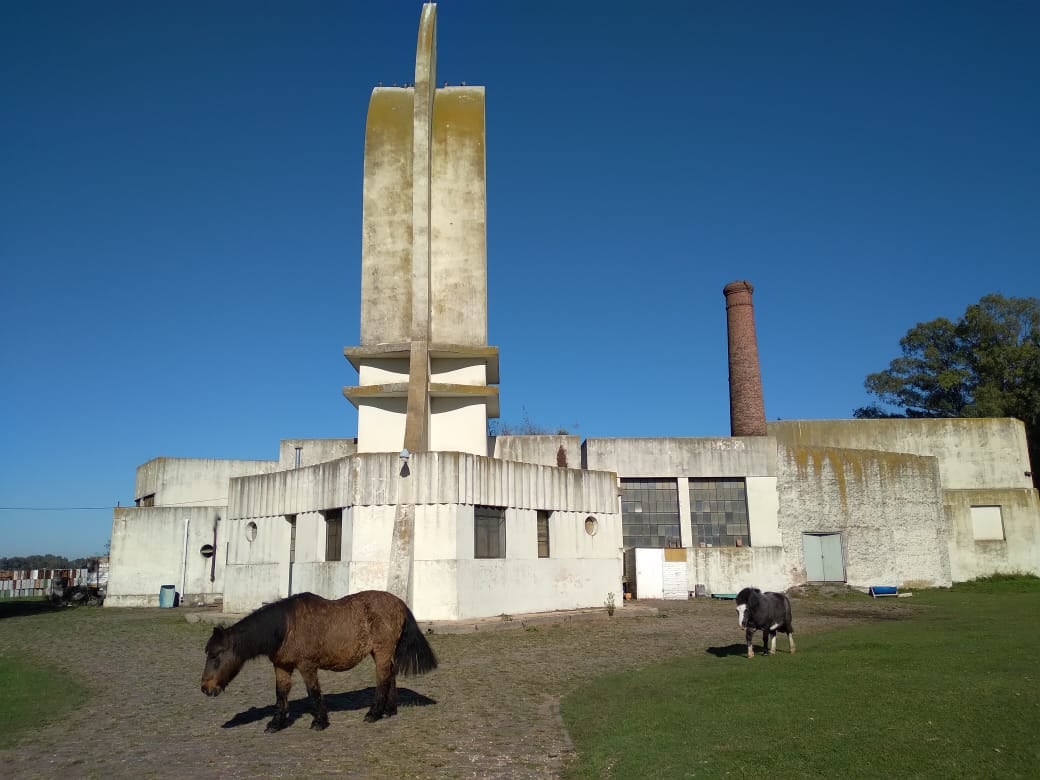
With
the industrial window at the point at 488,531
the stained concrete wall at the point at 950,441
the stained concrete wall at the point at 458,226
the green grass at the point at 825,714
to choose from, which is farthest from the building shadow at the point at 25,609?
the stained concrete wall at the point at 950,441

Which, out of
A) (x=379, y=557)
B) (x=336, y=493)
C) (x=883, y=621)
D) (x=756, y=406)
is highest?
(x=756, y=406)

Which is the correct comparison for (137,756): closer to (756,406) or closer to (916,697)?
(916,697)

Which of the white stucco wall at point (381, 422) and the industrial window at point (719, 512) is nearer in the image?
the white stucco wall at point (381, 422)

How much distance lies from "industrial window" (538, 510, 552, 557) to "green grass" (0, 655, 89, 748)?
11357 mm

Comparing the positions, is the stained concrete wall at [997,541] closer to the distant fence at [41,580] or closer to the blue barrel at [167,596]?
the blue barrel at [167,596]

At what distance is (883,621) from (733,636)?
5.51 m

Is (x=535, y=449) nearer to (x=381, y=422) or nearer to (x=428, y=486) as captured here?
(x=381, y=422)

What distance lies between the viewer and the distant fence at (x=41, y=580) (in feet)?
135

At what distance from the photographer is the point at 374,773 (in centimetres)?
632

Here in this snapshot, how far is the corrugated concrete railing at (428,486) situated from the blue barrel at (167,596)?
27.0 ft

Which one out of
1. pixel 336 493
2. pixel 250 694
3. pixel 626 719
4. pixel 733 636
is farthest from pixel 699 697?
pixel 336 493

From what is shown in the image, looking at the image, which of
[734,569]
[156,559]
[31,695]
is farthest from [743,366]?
[31,695]

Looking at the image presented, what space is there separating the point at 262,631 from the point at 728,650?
878 centimetres

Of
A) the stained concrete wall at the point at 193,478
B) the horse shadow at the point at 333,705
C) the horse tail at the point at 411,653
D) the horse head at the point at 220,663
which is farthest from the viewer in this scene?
the stained concrete wall at the point at 193,478
